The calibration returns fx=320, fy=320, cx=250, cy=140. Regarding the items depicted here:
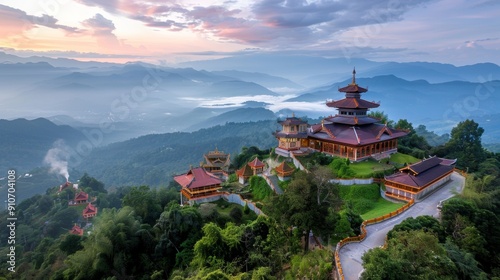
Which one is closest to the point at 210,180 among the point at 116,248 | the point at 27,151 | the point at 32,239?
the point at 116,248

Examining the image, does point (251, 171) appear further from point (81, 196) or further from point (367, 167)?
point (81, 196)

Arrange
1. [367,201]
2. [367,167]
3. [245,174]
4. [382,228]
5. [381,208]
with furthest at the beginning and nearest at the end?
1. [245,174]
2. [367,167]
3. [367,201]
4. [381,208]
5. [382,228]

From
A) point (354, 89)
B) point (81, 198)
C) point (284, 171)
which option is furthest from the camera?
point (81, 198)

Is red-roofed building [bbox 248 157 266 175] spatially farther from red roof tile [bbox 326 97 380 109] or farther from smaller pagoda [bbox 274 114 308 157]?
red roof tile [bbox 326 97 380 109]

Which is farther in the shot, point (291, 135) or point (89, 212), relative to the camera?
point (89, 212)

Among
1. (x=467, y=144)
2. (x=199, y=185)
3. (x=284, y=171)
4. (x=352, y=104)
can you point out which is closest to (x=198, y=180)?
(x=199, y=185)

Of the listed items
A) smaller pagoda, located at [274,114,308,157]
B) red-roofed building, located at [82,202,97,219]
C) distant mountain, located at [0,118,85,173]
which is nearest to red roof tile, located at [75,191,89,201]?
red-roofed building, located at [82,202,97,219]

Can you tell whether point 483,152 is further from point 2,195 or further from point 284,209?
point 2,195
